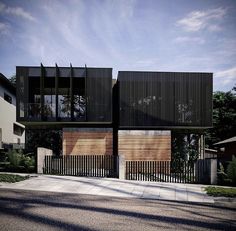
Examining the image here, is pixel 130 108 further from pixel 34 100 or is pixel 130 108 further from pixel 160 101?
pixel 34 100

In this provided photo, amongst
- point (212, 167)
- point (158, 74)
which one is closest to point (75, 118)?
point (158, 74)

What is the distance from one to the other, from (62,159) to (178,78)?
42.3ft

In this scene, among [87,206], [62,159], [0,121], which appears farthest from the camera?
[0,121]

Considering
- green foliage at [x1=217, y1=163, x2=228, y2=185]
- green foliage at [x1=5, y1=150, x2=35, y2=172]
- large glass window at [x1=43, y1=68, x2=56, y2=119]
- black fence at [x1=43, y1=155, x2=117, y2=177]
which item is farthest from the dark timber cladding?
green foliage at [x1=5, y1=150, x2=35, y2=172]

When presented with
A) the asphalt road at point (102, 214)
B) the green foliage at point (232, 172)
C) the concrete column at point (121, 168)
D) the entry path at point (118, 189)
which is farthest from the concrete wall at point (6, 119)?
the green foliage at point (232, 172)

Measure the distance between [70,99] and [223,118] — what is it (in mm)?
29333

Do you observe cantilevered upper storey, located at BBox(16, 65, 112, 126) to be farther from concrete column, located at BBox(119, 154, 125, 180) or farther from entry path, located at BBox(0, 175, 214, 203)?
entry path, located at BBox(0, 175, 214, 203)

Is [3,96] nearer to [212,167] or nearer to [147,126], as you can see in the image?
[147,126]

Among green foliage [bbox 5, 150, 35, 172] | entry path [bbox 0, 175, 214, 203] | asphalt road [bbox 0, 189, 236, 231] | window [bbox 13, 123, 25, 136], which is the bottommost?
entry path [bbox 0, 175, 214, 203]

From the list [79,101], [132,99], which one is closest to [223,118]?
[132,99]

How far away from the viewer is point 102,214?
25.9 ft

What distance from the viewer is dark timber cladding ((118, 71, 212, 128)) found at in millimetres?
23891

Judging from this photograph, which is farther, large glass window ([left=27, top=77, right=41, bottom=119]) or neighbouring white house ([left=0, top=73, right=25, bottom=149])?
neighbouring white house ([left=0, top=73, right=25, bottom=149])

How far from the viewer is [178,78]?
2411cm
